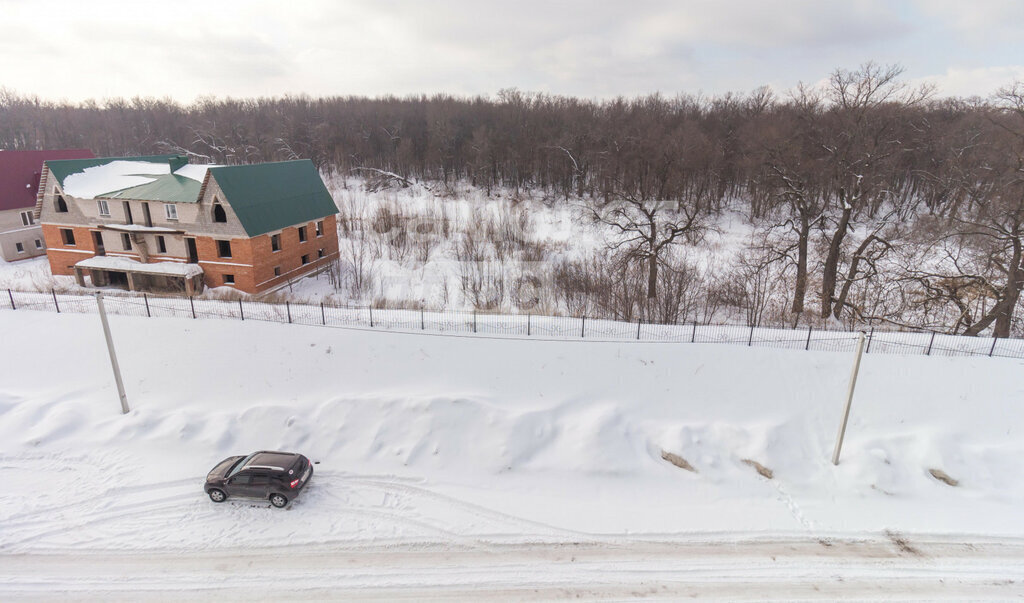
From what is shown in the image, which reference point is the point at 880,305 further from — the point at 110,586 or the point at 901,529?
the point at 110,586

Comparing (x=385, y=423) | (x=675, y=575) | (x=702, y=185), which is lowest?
(x=675, y=575)

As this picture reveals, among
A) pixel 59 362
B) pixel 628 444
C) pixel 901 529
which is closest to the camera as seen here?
pixel 901 529

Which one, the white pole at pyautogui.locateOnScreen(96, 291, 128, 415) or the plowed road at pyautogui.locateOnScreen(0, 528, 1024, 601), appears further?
the white pole at pyautogui.locateOnScreen(96, 291, 128, 415)

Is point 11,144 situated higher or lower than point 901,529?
higher

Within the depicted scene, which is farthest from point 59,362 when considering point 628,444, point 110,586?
point 628,444

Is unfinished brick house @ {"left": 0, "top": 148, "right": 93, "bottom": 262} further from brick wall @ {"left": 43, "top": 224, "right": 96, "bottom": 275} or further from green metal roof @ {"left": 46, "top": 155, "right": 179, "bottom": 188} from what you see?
green metal roof @ {"left": 46, "top": 155, "right": 179, "bottom": 188}

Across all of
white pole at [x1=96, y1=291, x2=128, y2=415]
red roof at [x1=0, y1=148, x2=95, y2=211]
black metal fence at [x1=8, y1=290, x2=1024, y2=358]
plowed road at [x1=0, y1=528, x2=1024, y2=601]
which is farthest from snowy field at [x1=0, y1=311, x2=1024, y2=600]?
red roof at [x1=0, y1=148, x2=95, y2=211]

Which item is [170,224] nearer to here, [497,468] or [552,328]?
[552,328]

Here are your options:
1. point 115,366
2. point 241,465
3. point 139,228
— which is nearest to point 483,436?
point 241,465
